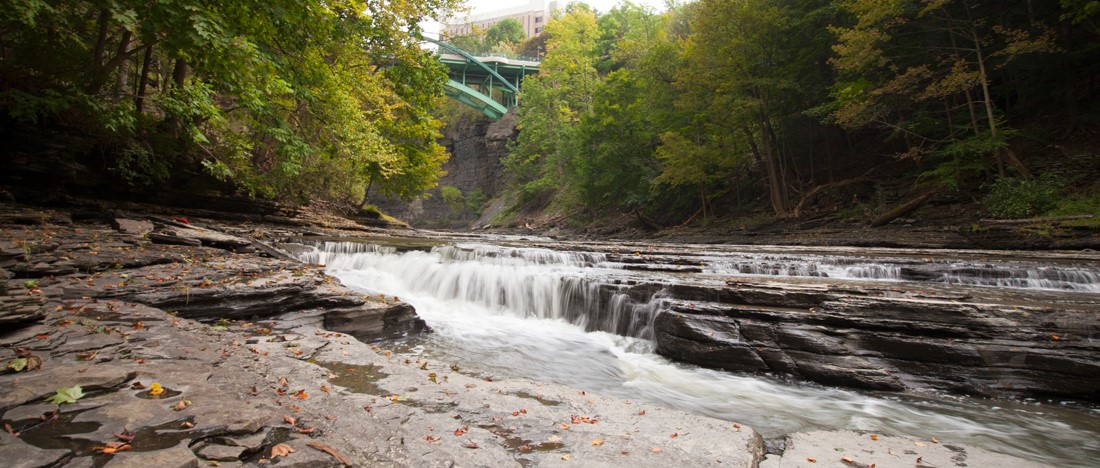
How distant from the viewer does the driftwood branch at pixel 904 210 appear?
48.5ft

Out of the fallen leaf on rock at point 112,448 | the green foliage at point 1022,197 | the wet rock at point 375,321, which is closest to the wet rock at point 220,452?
the fallen leaf on rock at point 112,448

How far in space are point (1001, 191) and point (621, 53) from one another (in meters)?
25.2

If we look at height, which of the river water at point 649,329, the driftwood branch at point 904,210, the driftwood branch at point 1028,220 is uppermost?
the driftwood branch at point 904,210

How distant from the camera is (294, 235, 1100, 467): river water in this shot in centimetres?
406

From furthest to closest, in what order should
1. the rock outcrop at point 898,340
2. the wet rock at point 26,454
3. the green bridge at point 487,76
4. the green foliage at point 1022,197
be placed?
the green bridge at point 487,76 < the green foliage at point 1022,197 < the rock outcrop at point 898,340 < the wet rock at point 26,454

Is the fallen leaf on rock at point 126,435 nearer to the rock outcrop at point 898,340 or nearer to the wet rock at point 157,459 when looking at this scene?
the wet rock at point 157,459

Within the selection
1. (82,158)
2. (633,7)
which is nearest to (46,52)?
(82,158)

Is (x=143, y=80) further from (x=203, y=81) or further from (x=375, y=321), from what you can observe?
(x=375, y=321)

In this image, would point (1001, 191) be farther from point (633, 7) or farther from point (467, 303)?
point (633, 7)

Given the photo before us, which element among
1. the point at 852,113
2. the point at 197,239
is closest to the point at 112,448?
the point at 197,239

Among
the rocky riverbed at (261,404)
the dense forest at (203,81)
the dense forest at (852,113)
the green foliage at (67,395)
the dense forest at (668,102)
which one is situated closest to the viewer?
the rocky riverbed at (261,404)

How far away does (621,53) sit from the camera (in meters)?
33.2

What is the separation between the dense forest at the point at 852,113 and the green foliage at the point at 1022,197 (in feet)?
0.13

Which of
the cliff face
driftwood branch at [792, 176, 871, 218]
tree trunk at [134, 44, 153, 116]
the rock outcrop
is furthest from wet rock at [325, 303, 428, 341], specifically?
the cliff face
